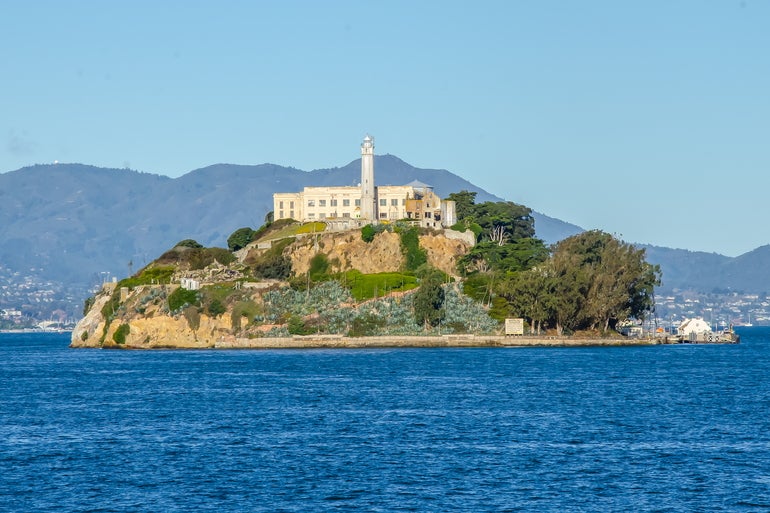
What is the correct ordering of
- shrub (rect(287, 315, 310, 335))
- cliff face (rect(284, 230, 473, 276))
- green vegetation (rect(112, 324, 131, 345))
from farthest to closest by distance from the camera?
cliff face (rect(284, 230, 473, 276)) < green vegetation (rect(112, 324, 131, 345)) < shrub (rect(287, 315, 310, 335))

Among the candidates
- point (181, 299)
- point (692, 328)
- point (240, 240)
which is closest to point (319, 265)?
point (181, 299)

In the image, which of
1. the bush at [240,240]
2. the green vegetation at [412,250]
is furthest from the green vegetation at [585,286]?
the bush at [240,240]

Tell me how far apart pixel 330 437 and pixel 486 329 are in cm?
8682

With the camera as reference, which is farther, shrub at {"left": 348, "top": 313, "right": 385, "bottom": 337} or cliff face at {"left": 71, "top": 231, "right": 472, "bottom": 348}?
cliff face at {"left": 71, "top": 231, "right": 472, "bottom": 348}

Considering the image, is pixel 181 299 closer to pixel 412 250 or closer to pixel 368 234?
pixel 368 234

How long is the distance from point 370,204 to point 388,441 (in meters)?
112

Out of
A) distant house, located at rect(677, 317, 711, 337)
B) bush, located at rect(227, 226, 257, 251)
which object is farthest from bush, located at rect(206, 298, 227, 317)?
distant house, located at rect(677, 317, 711, 337)

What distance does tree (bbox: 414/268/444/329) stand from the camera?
142m

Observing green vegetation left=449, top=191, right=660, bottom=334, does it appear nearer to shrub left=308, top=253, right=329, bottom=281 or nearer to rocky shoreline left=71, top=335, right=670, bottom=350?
rocky shoreline left=71, top=335, right=670, bottom=350

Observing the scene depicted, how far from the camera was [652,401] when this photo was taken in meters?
75.6

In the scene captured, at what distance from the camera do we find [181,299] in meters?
149

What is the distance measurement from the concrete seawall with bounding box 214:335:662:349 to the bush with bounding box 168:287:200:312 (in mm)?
6775

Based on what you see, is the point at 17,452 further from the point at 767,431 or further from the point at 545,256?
the point at 545,256

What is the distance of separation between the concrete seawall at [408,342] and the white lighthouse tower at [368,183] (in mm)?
27004
